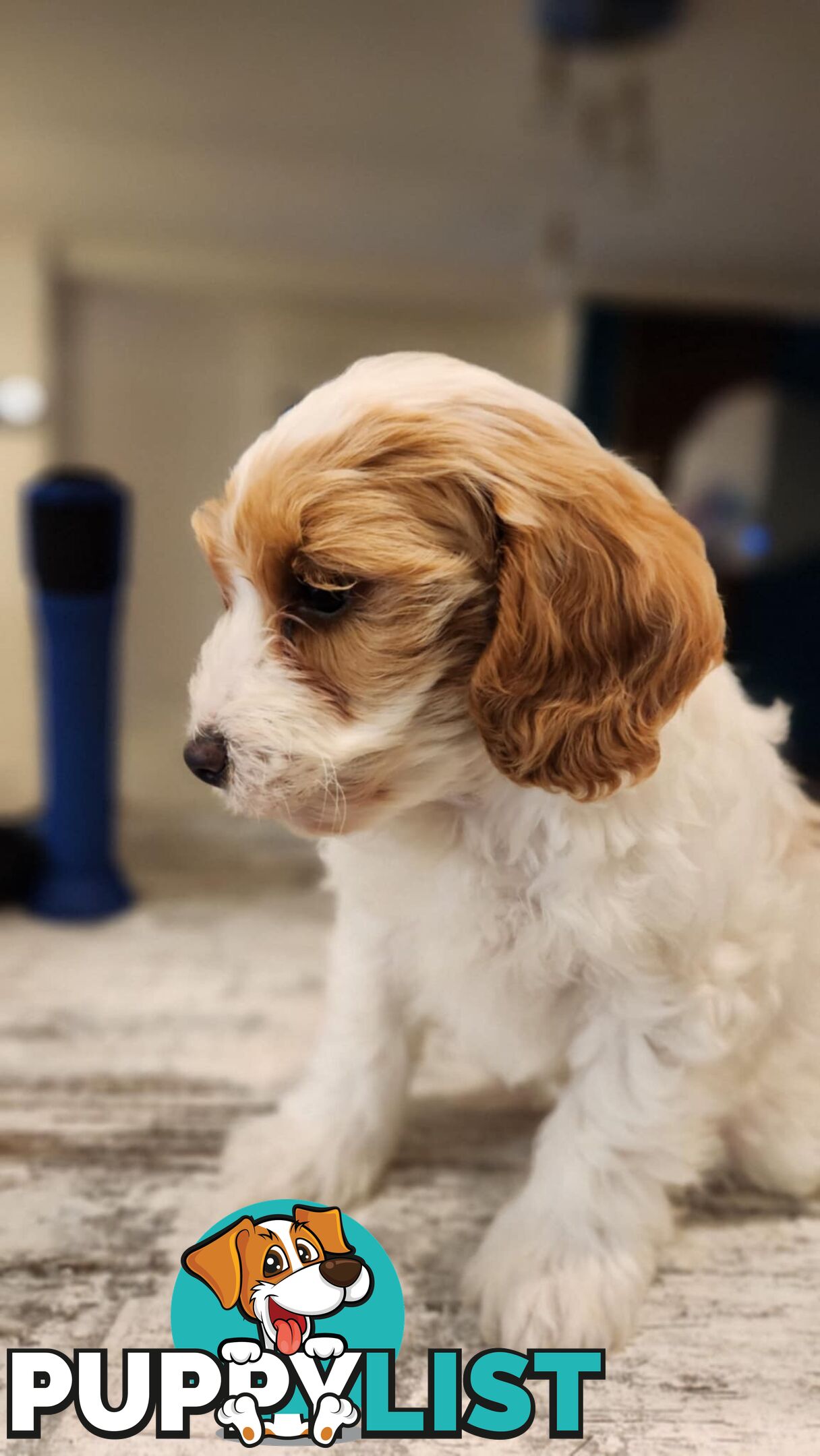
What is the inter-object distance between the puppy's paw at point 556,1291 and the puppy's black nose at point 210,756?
1.78ft

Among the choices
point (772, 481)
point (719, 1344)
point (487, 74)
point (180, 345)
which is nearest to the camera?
point (719, 1344)

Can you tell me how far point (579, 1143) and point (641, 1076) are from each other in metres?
0.09

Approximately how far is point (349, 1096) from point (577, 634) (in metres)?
0.62

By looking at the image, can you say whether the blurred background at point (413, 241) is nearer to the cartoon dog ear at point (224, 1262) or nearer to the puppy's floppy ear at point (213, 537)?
the puppy's floppy ear at point (213, 537)

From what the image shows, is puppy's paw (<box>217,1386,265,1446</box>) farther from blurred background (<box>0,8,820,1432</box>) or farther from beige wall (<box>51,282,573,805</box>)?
beige wall (<box>51,282,573,805</box>)

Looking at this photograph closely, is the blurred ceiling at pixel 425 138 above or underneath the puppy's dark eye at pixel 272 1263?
above

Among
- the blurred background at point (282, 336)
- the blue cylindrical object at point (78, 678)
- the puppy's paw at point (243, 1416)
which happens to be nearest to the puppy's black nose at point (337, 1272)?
the puppy's paw at point (243, 1416)

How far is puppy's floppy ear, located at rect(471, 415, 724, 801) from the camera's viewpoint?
2.52 feet

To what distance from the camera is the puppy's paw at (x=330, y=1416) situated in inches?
29.9

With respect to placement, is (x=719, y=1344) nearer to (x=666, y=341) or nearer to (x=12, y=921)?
(x=12, y=921)

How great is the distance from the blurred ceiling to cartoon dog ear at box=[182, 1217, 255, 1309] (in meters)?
1.71

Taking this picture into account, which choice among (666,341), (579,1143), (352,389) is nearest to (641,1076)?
(579,1143)

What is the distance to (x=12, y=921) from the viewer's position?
193 cm

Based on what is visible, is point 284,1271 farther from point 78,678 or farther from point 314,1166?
point 78,678
